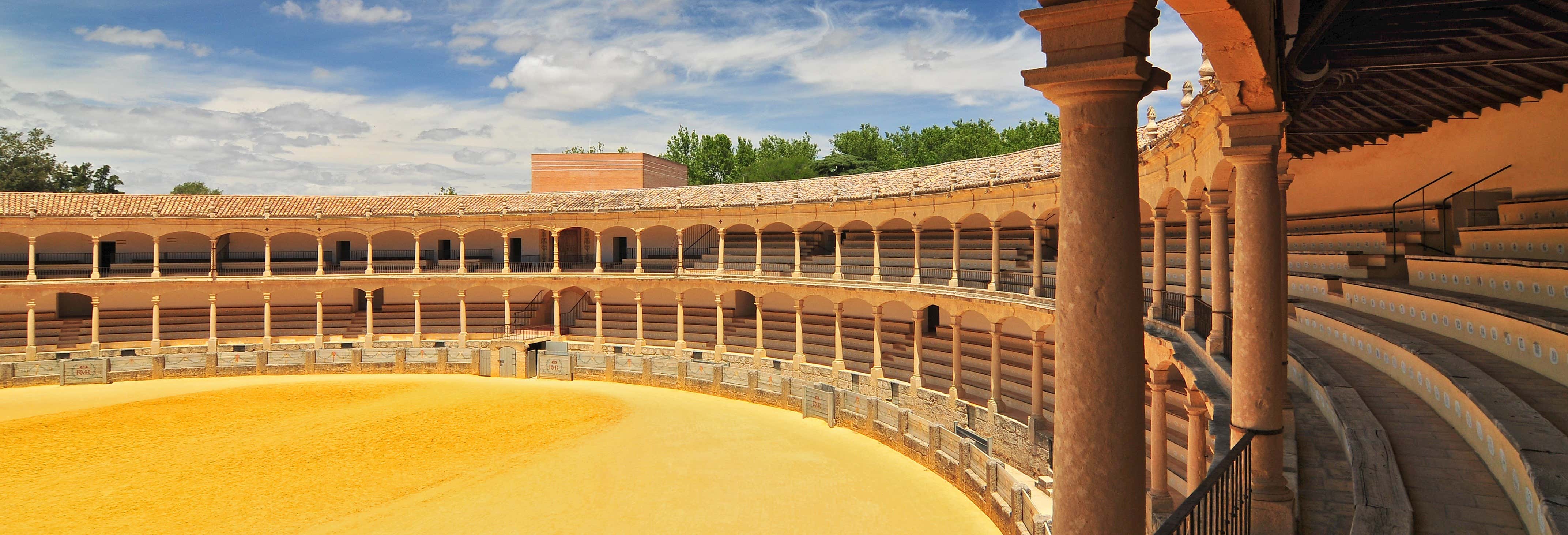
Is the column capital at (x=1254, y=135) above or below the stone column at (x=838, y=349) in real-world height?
above

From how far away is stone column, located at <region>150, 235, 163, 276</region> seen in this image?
108 ft

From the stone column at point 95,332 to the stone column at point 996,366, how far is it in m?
34.4

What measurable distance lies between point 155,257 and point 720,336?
77.3ft

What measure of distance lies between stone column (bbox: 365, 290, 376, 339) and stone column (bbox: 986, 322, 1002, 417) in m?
25.3

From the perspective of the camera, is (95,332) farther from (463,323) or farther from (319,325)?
(463,323)

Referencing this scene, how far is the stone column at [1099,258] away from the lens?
3697 mm

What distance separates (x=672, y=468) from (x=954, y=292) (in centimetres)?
990

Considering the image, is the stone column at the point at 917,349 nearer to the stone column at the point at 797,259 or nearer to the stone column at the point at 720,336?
the stone column at the point at 797,259

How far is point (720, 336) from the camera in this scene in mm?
32312

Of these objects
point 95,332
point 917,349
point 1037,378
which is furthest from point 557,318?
point 1037,378

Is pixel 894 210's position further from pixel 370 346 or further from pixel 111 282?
pixel 111 282

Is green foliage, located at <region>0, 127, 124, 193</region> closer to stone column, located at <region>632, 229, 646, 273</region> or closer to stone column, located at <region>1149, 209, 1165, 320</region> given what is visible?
stone column, located at <region>632, 229, 646, 273</region>

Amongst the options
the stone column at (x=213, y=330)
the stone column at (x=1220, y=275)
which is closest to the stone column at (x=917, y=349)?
the stone column at (x=1220, y=275)

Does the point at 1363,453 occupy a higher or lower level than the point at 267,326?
higher
